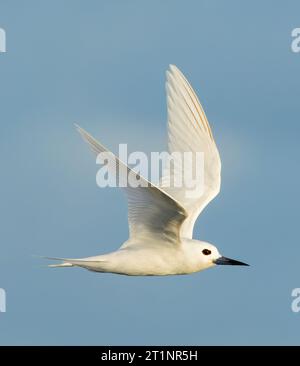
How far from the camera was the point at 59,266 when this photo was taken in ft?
68.5

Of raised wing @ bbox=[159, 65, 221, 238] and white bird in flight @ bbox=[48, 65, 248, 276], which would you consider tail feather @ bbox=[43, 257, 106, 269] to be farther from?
raised wing @ bbox=[159, 65, 221, 238]

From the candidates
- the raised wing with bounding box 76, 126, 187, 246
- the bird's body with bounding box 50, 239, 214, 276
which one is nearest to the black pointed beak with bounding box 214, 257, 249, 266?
the bird's body with bounding box 50, 239, 214, 276

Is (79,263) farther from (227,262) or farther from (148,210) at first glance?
(227,262)

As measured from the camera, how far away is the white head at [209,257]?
2128cm

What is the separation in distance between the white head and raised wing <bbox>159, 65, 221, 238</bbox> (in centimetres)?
145

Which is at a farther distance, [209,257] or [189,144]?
[189,144]

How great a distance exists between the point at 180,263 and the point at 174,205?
2049mm

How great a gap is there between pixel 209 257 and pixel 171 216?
1.81m

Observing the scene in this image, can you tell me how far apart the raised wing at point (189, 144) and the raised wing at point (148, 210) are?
197cm

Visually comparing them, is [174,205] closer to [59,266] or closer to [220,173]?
[59,266]

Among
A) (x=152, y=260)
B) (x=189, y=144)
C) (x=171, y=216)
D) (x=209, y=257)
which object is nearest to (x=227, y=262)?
(x=209, y=257)

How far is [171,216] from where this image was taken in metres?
20.0

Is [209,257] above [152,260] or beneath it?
above

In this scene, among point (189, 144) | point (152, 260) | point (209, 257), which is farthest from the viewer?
point (189, 144)
